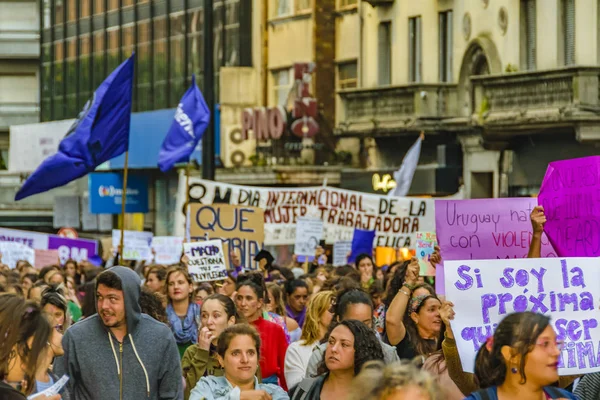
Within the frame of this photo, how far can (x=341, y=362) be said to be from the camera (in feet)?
25.8

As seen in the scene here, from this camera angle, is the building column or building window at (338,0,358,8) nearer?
the building column

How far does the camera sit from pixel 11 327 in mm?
6449

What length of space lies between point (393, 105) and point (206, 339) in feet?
81.1

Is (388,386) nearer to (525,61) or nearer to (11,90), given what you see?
(525,61)

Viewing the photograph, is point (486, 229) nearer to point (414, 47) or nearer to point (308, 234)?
point (308, 234)

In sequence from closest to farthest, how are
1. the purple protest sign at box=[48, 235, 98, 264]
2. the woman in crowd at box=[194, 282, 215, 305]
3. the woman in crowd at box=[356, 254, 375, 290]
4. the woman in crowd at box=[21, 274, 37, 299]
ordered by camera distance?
1. the woman in crowd at box=[194, 282, 215, 305]
2. the woman in crowd at box=[21, 274, 37, 299]
3. the woman in crowd at box=[356, 254, 375, 290]
4. the purple protest sign at box=[48, 235, 98, 264]

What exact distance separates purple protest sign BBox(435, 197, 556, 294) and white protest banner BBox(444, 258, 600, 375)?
2071 millimetres

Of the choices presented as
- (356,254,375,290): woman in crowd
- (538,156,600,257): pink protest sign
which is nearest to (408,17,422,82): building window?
(356,254,375,290): woman in crowd

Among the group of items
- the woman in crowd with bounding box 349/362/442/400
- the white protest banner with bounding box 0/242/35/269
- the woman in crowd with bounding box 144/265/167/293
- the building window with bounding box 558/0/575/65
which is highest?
the building window with bounding box 558/0/575/65

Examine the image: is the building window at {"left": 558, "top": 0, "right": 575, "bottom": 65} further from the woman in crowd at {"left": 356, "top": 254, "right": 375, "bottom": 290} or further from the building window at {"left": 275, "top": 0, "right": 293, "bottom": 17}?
the building window at {"left": 275, "top": 0, "right": 293, "bottom": 17}

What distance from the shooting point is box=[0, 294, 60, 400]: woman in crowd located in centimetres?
641

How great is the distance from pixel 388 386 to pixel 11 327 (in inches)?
70.3

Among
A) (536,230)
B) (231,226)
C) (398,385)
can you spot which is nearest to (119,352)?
(536,230)

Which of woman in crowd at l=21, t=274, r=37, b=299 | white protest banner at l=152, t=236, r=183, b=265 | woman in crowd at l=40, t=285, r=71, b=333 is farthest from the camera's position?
white protest banner at l=152, t=236, r=183, b=265
